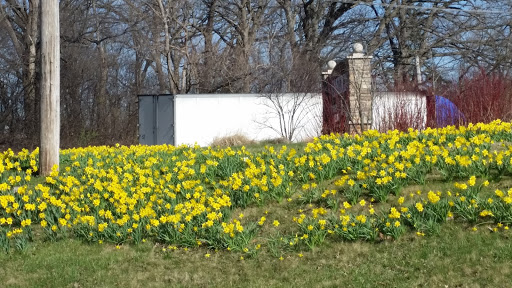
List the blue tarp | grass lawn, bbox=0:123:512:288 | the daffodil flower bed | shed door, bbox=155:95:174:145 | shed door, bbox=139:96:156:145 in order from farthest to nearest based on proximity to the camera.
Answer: shed door, bbox=139:96:156:145 → shed door, bbox=155:95:174:145 → the blue tarp → the daffodil flower bed → grass lawn, bbox=0:123:512:288

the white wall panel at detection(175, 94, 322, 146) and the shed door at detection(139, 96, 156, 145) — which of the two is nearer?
the white wall panel at detection(175, 94, 322, 146)

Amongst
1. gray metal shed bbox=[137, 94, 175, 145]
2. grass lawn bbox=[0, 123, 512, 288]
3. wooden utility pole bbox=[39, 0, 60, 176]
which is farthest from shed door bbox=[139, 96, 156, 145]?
grass lawn bbox=[0, 123, 512, 288]

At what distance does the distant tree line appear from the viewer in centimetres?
Answer: 2450

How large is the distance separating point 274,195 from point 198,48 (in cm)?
2022

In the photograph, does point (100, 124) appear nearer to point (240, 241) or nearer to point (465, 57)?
point (465, 57)

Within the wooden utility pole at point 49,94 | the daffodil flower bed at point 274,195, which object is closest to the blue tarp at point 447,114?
the daffodil flower bed at point 274,195

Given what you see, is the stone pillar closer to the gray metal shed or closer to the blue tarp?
the blue tarp

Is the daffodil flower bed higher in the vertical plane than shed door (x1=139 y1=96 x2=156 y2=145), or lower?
lower

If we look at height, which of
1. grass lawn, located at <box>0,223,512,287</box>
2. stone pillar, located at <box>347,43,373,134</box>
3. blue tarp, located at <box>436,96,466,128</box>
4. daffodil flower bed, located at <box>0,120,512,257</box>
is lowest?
grass lawn, located at <box>0,223,512,287</box>

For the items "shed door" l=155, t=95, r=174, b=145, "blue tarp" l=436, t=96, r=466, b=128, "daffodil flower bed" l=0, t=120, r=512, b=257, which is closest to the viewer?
"daffodil flower bed" l=0, t=120, r=512, b=257

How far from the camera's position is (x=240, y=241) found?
19.7 ft

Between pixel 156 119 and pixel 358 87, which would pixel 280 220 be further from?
pixel 156 119

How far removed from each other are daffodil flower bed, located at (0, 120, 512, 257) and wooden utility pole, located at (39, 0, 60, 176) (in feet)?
1.11

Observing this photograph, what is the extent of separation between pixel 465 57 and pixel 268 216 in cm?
2461
